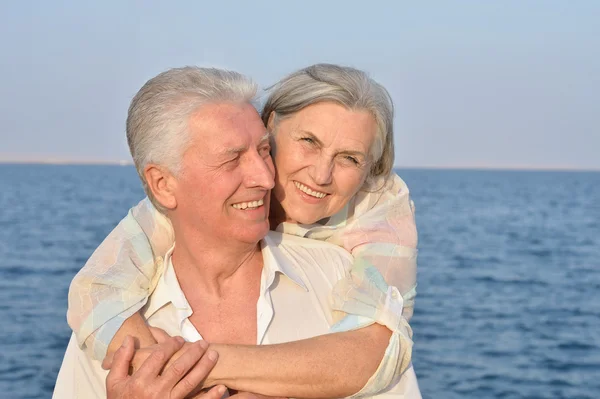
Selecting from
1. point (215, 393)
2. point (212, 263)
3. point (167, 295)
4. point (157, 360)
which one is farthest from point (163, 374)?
point (212, 263)

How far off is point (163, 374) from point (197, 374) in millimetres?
93

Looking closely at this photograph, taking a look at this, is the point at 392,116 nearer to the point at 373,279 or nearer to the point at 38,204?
the point at 373,279

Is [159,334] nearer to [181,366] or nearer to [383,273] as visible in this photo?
[181,366]

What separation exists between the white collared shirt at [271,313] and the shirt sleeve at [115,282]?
2.9 inches

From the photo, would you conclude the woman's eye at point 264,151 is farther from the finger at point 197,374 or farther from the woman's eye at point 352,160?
the finger at point 197,374

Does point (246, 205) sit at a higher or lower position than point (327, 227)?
higher

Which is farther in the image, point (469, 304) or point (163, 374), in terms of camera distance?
point (469, 304)

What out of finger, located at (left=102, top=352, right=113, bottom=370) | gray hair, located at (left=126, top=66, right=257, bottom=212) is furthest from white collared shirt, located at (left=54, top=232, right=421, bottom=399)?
gray hair, located at (left=126, top=66, right=257, bottom=212)

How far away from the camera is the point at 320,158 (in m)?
3.32

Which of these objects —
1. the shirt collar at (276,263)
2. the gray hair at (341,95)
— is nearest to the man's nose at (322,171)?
the gray hair at (341,95)

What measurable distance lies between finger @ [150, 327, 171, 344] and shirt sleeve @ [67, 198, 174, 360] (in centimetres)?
8

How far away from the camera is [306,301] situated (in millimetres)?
3062

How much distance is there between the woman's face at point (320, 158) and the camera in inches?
129

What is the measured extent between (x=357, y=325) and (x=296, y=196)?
616 mm
